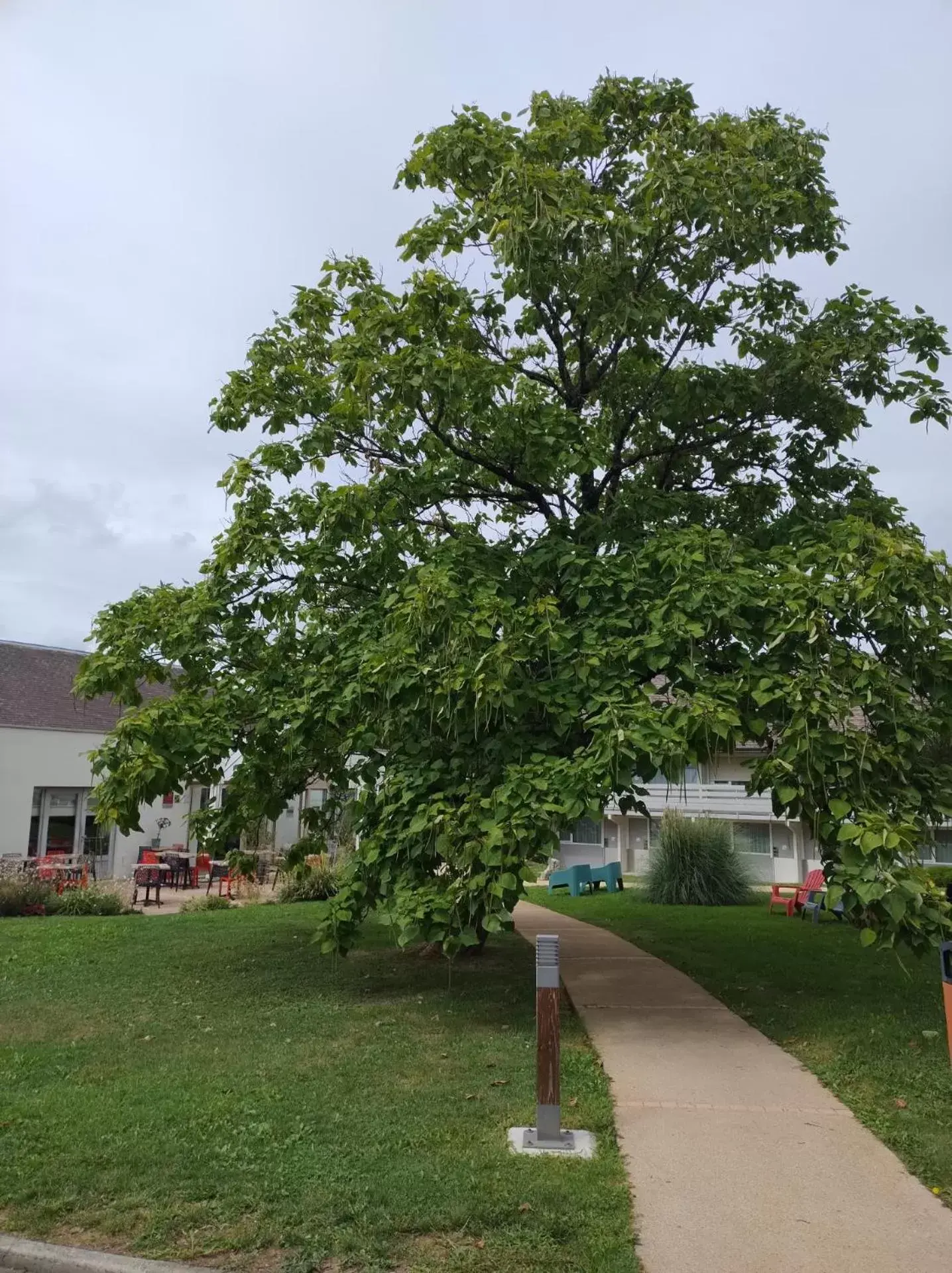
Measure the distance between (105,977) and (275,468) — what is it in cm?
596

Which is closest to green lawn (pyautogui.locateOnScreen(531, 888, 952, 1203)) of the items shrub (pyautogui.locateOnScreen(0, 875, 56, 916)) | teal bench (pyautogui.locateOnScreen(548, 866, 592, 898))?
teal bench (pyautogui.locateOnScreen(548, 866, 592, 898))

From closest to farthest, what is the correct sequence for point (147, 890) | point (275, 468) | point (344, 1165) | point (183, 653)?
point (344, 1165) < point (183, 653) < point (275, 468) < point (147, 890)

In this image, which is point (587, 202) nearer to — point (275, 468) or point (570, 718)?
point (275, 468)

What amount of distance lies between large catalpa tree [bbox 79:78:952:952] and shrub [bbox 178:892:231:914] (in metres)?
8.13

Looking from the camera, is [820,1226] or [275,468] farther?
[275,468]

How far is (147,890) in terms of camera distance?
18922mm

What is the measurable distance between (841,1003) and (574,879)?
13.3 meters

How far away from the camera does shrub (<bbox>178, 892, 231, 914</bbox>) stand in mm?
17562

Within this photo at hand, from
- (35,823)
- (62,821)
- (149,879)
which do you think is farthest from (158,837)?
(149,879)

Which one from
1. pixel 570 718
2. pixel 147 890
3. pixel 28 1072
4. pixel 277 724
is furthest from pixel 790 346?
pixel 147 890

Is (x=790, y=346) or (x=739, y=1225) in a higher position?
(x=790, y=346)

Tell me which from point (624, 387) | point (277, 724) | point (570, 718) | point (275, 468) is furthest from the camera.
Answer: point (624, 387)

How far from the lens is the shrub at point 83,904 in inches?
645

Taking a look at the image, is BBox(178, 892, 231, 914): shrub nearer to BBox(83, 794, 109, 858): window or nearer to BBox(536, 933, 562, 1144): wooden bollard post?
BBox(83, 794, 109, 858): window
